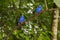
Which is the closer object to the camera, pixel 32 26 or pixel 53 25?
pixel 53 25

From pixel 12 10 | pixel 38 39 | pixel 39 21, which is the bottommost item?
pixel 38 39

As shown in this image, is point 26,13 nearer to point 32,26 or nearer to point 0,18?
point 32,26

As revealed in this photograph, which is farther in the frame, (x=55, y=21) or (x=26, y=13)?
(x=26, y=13)

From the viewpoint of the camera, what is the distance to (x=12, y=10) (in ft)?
4.74

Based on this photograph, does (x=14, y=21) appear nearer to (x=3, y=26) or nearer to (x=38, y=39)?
(x=3, y=26)

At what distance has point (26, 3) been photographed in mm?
1444

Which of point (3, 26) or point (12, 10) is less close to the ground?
point (12, 10)

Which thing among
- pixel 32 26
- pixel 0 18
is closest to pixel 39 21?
pixel 32 26

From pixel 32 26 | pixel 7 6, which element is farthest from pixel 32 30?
pixel 7 6

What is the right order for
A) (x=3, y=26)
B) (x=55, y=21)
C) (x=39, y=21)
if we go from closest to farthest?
1. (x=55, y=21)
2. (x=3, y=26)
3. (x=39, y=21)

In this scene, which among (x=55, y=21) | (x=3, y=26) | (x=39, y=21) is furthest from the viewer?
(x=39, y=21)

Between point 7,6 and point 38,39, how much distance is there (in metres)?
0.35

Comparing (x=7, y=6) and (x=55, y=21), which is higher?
(x=7, y=6)

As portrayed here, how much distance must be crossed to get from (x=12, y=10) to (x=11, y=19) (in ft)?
0.27
